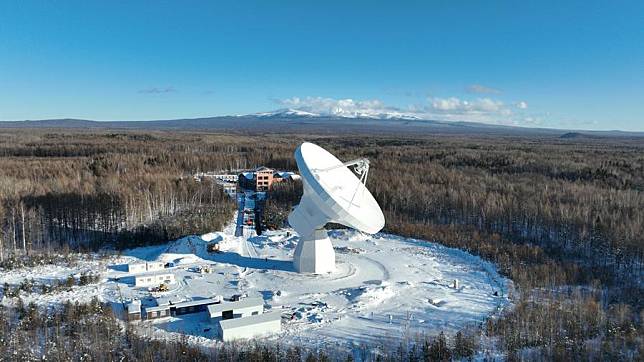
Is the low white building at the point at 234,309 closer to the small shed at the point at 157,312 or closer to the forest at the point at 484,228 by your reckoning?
the small shed at the point at 157,312

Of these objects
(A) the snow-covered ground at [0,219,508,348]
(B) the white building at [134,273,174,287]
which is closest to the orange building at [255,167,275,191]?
(A) the snow-covered ground at [0,219,508,348]

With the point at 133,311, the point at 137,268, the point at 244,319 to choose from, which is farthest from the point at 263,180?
the point at 244,319

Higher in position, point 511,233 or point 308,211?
point 308,211

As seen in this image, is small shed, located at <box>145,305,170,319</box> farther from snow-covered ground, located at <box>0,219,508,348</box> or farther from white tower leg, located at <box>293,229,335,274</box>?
white tower leg, located at <box>293,229,335,274</box>

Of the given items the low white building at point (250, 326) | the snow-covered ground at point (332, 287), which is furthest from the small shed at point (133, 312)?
the low white building at point (250, 326)

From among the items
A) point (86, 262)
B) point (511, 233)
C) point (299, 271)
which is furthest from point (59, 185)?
point (511, 233)

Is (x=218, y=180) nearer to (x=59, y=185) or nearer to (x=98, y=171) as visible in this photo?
(x=98, y=171)

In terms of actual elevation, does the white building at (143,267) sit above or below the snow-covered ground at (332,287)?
above
